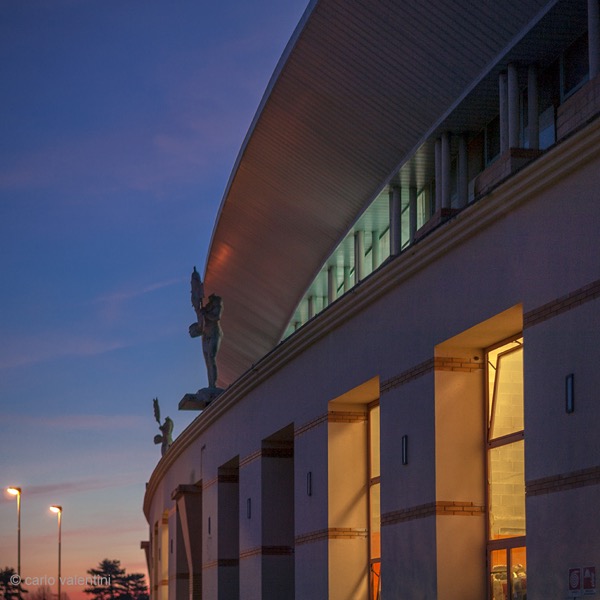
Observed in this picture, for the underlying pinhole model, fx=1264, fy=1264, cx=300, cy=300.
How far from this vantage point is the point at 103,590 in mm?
127188

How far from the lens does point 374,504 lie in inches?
811

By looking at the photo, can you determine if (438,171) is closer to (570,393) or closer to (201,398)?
(201,398)

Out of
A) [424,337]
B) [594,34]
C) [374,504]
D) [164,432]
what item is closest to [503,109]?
[594,34]

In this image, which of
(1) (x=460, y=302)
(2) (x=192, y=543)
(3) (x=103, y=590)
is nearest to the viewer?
(1) (x=460, y=302)

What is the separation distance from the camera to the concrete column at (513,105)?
70.2 ft

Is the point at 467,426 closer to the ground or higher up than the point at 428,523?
higher up

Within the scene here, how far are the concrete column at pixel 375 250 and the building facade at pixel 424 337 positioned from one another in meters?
0.05

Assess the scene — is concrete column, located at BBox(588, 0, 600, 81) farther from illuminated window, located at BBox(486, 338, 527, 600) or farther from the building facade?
illuminated window, located at BBox(486, 338, 527, 600)

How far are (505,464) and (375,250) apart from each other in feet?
53.4

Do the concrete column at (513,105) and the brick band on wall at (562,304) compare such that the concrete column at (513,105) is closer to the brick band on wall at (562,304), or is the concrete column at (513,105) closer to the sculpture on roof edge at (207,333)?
the brick band on wall at (562,304)

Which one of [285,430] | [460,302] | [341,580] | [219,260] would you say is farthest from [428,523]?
[219,260]

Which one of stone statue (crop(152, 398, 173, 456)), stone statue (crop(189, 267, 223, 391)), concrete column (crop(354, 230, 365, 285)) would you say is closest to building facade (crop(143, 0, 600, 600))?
concrete column (crop(354, 230, 365, 285))

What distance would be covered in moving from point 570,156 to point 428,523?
18.5 feet

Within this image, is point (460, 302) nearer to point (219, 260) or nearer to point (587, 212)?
point (587, 212)
